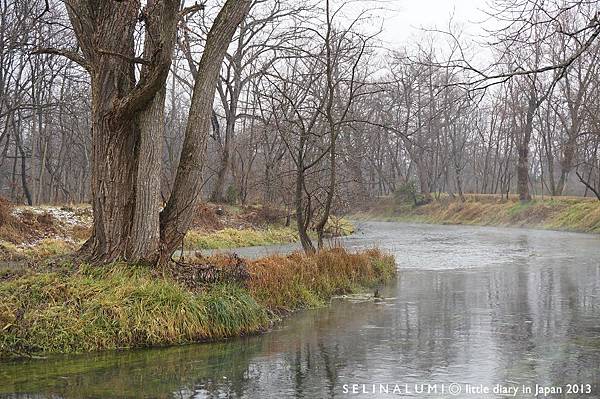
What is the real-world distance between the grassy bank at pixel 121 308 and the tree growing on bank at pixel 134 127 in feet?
2.04

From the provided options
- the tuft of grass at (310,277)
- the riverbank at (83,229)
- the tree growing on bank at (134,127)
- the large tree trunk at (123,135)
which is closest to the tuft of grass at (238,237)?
the riverbank at (83,229)

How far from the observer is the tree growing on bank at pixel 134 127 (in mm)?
9672

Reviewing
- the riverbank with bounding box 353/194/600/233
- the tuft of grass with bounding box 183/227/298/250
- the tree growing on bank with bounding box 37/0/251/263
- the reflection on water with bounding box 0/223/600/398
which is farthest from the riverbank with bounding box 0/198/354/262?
the riverbank with bounding box 353/194/600/233

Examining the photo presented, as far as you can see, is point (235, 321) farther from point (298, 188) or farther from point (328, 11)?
point (328, 11)

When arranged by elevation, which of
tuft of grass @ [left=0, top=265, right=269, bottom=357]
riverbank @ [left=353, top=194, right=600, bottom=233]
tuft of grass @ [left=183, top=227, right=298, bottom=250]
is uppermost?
riverbank @ [left=353, top=194, right=600, bottom=233]

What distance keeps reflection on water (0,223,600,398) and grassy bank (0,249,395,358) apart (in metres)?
0.29

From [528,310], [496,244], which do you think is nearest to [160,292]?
[528,310]

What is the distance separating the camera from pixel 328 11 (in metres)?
14.0

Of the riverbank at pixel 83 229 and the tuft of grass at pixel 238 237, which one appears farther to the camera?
the tuft of grass at pixel 238 237

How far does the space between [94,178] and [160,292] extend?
7.64 feet

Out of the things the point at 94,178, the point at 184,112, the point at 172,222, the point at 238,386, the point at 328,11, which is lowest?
the point at 238,386

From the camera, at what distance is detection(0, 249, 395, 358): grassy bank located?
8.08 metres

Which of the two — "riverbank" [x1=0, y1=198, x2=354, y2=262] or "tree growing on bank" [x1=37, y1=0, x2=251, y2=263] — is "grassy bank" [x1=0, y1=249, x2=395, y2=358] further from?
"riverbank" [x1=0, y1=198, x2=354, y2=262]

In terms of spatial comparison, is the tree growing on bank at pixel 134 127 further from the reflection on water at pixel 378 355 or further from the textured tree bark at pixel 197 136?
the reflection on water at pixel 378 355
